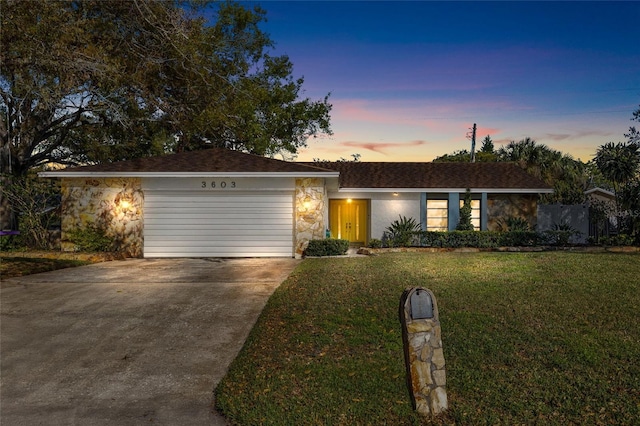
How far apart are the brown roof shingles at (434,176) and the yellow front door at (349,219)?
104 centimetres

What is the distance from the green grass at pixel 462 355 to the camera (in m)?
4.04

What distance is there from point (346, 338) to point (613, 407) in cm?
293

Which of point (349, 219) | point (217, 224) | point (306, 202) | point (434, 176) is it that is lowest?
point (217, 224)

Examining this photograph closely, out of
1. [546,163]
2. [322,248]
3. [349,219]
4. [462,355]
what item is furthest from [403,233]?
[546,163]

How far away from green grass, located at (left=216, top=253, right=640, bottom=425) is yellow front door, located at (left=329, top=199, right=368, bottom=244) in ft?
34.6

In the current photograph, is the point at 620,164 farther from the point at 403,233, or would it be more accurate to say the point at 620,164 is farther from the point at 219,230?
the point at 219,230

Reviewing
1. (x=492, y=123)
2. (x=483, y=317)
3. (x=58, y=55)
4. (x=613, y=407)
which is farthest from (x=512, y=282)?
(x=492, y=123)

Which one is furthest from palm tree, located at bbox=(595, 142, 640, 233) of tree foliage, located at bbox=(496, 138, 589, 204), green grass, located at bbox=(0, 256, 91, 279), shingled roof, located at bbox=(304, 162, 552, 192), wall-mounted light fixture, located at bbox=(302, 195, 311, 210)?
green grass, located at bbox=(0, 256, 91, 279)

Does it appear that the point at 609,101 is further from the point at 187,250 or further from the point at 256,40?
the point at 187,250

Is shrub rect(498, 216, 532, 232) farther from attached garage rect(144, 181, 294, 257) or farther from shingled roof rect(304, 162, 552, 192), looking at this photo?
attached garage rect(144, 181, 294, 257)

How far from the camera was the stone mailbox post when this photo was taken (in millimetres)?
3832

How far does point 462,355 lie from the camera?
5270 millimetres

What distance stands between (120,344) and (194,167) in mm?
9704

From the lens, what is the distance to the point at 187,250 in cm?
1522
